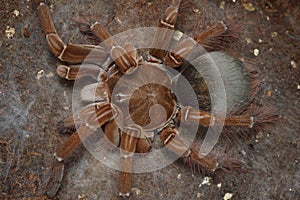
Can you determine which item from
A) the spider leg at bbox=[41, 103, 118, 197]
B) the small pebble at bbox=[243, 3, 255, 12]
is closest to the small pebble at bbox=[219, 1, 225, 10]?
the small pebble at bbox=[243, 3, 255, 12]

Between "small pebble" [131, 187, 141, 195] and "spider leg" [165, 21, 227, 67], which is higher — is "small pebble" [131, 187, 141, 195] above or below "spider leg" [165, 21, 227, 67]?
below

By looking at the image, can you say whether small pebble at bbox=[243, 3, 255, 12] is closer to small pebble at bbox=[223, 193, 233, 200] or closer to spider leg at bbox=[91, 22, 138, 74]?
spider leg at bbox=[91, 22, 138, 74]

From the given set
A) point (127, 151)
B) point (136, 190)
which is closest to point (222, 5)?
point (127, 151)

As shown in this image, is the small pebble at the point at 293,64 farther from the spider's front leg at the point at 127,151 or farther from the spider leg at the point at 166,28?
the spider's front leg at the point at 127,151

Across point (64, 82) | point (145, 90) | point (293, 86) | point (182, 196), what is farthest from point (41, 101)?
point (293, 86)

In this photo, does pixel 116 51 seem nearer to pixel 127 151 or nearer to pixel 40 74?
pixel 40 74

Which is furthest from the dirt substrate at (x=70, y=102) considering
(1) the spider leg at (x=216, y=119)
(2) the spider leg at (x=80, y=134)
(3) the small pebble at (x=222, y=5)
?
(1) the spider leg at (x=216, y=119)
